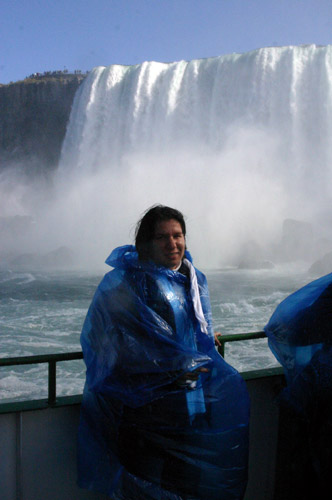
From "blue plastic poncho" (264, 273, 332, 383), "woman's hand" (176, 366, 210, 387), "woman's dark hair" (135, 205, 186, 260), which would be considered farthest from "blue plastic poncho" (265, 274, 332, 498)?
"woman's dark hair" (135, 205, 186, 260)

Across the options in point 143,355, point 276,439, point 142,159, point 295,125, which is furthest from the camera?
point 142,159

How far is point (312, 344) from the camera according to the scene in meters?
1.59

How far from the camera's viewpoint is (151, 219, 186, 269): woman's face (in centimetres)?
158

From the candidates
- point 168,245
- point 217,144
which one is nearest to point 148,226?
point 168,245

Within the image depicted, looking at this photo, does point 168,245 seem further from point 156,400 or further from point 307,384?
point 307,384

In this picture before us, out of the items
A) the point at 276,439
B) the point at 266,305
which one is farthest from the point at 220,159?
the point at 276,439

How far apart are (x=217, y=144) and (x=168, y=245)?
64.4 feet

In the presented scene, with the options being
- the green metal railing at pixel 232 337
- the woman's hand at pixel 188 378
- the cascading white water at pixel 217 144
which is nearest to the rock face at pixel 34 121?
the cascading white water at pixel 217 144

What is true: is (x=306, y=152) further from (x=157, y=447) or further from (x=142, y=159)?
(x=157, y=447)

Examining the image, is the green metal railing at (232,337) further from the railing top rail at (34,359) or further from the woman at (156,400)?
the railing top rail at (34,359)

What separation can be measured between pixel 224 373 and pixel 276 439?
2.00 ft

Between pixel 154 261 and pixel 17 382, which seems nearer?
pixel 154 261

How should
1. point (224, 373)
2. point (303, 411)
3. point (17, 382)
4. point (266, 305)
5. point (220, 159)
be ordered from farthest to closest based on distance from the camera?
point (220, 159)
point (266, 305)
point (17, 382)
point (303, 411)
point (224, 373)

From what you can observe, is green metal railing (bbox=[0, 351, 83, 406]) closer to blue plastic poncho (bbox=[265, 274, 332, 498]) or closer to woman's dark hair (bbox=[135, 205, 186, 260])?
woman's dark hair (bbox=[135, 205, 186, 260])
